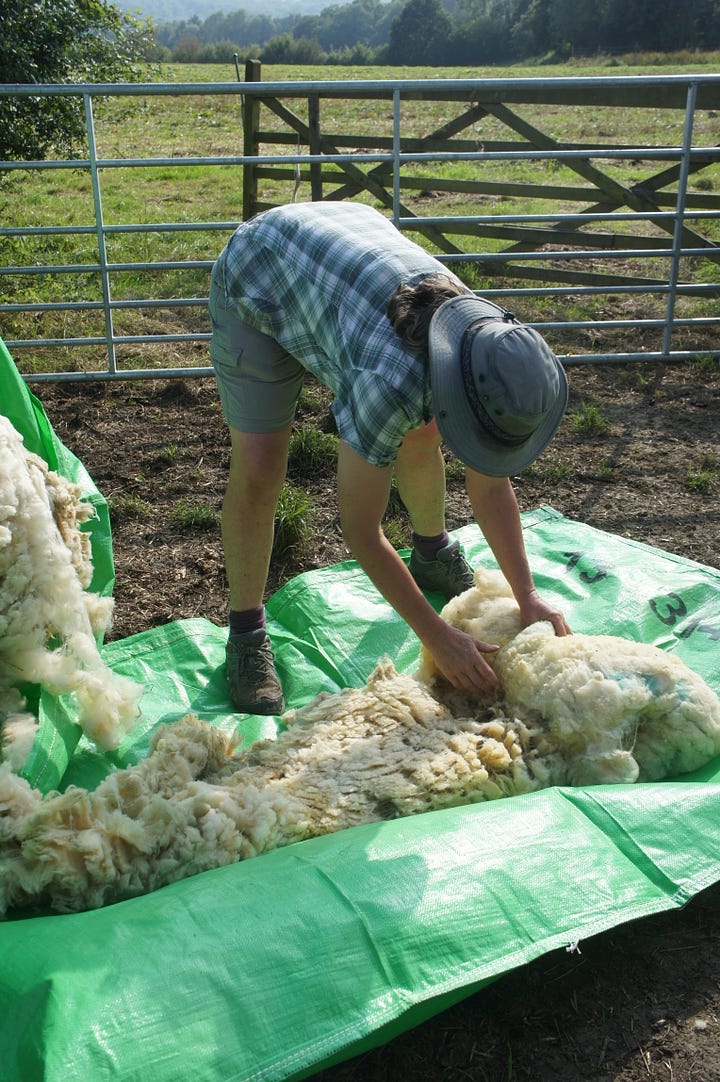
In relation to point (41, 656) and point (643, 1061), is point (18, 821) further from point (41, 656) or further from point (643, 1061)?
point (643, 1061)

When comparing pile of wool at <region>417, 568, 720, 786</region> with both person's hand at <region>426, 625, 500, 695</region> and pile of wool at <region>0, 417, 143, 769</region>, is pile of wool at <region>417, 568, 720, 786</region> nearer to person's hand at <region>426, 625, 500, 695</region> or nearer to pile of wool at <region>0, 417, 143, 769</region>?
person's hand at <region>426, 625, 500, 695</region>

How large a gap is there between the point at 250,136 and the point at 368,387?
5523 mm

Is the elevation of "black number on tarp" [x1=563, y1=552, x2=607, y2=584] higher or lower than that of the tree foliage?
lower

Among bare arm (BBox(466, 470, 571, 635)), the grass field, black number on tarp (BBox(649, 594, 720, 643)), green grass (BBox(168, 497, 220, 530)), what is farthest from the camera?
the grass field

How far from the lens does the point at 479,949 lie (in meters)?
1.79

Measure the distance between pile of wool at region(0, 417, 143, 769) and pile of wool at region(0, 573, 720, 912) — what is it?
0.29 m

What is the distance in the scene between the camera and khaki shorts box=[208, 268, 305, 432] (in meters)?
2.66

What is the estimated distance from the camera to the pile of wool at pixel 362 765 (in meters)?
1.95

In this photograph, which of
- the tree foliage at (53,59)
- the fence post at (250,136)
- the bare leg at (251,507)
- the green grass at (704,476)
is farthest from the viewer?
the fence post at (250,136)

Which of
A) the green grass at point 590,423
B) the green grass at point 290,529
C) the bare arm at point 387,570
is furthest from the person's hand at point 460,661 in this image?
the green grass at point 590,423

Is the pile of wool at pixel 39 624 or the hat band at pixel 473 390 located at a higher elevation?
the hat band at pixel 473 390

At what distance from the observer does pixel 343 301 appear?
221 centimetres

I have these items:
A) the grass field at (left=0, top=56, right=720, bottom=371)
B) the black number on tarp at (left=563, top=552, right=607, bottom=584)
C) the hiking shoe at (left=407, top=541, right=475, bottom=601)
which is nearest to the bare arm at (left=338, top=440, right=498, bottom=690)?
the hiking shoe at (left=407, top=541, right=475, bottom=601)

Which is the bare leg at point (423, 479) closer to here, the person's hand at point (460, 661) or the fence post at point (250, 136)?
the person's hand at point (460, 661)
